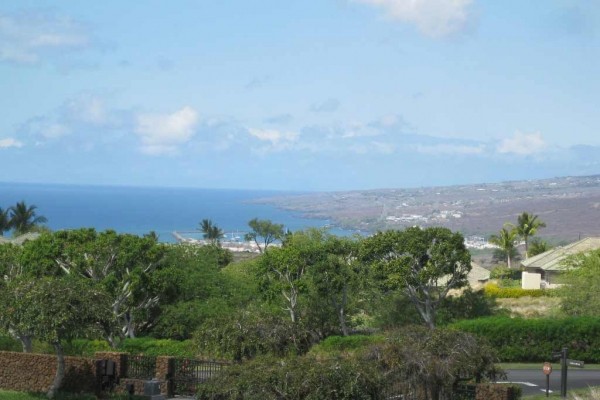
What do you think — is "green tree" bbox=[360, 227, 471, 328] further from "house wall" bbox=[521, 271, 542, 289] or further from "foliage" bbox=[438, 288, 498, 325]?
"house wall" bbox=[521, 271, 542, 289]

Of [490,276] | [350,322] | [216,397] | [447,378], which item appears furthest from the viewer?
[490,276]

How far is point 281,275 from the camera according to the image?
47.8m

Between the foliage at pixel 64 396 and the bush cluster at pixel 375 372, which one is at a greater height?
the bush cluster at pixel 375 372

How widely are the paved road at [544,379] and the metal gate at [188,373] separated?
404 inches

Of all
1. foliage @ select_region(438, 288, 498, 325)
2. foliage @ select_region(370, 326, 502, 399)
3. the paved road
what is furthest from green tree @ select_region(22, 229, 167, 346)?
foliage @ select_region(370, 326, 502, 399)

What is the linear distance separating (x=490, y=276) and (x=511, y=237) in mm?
19281

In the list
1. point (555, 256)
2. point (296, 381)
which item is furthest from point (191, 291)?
point (555, 256)

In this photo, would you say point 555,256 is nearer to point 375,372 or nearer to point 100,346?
point 100,346

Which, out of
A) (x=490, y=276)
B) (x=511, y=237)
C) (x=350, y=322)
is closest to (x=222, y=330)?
(x=350, y=322)

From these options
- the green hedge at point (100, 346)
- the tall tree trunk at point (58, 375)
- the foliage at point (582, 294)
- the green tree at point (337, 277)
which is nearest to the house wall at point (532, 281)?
the foliage at point (582, 294)

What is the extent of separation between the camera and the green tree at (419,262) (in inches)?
1796

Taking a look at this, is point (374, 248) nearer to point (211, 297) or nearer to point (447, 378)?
point (211, 297)

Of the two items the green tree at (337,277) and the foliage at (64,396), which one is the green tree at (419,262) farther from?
the foliage at (64,396)

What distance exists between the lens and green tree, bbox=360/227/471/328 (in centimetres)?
4562
